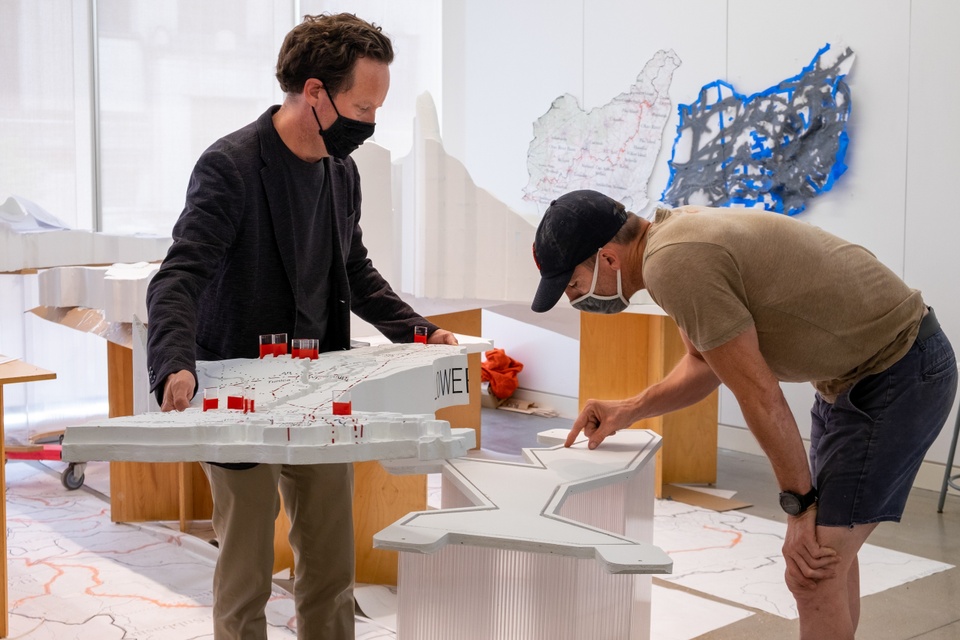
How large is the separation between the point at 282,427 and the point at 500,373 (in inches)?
200

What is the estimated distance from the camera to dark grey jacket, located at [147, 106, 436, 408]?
1.68 m

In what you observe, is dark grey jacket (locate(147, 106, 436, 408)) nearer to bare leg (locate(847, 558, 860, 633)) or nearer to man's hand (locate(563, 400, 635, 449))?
man's hand (locate(563, 400, 635, 449))

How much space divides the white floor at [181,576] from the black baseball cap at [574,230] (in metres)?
1.40

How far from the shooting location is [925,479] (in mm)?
4312

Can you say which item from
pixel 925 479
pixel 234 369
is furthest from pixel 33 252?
pixel 925 479

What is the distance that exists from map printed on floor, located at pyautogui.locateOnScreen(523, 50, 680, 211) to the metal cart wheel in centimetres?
324

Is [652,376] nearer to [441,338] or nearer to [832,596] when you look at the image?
[441,338]

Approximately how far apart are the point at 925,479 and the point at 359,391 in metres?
3.42

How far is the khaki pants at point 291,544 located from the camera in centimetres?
173

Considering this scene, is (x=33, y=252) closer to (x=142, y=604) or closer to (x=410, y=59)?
(x=142, y=604)

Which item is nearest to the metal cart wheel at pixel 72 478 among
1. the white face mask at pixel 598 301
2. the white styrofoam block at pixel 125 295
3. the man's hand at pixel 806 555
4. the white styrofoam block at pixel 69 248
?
the white styrofoam block at pixel 69 248

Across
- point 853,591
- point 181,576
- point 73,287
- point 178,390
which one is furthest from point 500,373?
point 178,390

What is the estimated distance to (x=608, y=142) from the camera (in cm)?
578

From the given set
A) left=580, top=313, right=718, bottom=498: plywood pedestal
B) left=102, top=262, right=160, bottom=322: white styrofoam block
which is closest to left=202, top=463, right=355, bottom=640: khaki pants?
left=102, top=262, right=160, bottom=322: white styrofoam block
